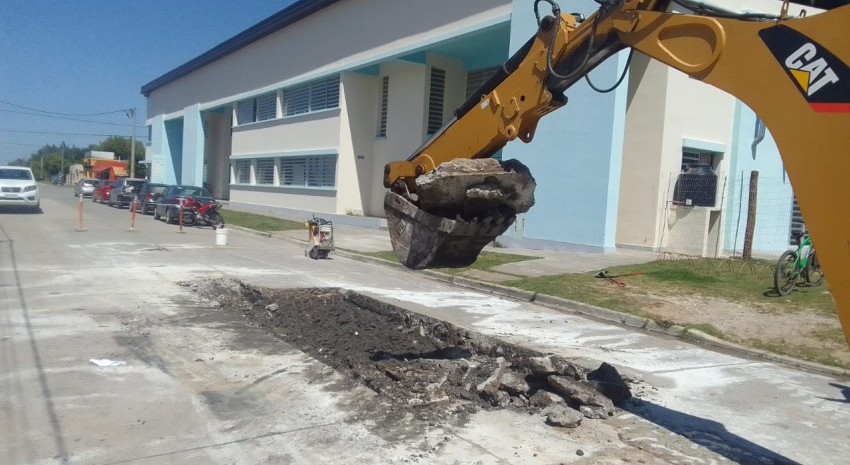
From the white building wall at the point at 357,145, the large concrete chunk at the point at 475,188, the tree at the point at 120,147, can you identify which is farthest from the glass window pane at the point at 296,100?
the tree at the point at 120,147

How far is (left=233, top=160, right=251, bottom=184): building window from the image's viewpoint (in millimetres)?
40812

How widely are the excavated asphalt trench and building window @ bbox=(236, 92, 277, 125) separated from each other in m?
29.3

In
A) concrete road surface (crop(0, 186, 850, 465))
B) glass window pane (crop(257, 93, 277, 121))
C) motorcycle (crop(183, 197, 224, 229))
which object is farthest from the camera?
glass window pane (crop(257, 93, 277, 121))

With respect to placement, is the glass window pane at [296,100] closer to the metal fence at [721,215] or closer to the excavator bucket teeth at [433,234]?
the metal fence at [721,215]

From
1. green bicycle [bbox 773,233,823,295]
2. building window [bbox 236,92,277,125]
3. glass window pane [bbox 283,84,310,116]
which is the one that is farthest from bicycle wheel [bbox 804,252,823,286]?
building window [bbox 236,92,277,125]

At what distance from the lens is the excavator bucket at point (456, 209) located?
5895 mm

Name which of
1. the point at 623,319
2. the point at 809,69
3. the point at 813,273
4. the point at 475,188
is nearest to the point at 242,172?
the point at 623,319

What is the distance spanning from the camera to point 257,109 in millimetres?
40375

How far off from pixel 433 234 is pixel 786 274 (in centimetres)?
893

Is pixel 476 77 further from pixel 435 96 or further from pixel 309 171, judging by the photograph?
pixel 309 171

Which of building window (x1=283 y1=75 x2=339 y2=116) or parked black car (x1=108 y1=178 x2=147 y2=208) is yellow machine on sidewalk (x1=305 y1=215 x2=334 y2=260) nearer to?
building window (x1=283 y1=75 x2=339 y2=116)

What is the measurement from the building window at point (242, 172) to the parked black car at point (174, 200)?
11813 mm

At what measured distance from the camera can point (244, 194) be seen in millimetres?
40500

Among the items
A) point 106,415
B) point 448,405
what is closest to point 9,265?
point 106,415
